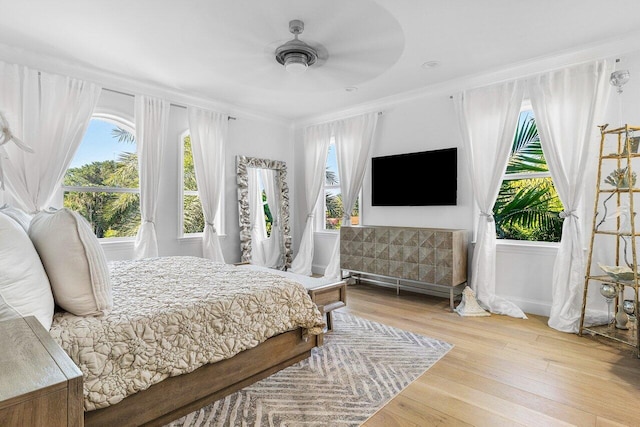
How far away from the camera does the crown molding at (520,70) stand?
3.08 m

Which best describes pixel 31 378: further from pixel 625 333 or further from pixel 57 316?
pixel 625 333

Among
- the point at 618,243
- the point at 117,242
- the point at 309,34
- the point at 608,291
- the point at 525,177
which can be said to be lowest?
the point at 608,291

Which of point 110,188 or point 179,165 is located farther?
point 179,165

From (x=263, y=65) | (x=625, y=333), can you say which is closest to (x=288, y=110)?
(x=263, y=65)

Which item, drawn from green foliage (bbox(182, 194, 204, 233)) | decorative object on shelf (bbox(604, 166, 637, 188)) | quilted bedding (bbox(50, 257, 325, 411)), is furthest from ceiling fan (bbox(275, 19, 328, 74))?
decorative object on shelf (bbox(604, 166, 637, 188))

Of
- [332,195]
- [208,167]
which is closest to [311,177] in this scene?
[332,195]

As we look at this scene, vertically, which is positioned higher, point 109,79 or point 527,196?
point 109,79

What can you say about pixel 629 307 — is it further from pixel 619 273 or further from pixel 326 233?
pixel 326 233

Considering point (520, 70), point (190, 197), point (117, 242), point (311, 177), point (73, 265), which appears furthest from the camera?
point (311, 177)

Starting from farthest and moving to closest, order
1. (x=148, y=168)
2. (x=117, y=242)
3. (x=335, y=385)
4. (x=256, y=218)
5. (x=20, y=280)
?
(x=256, y=218), (x=148, y=168), (x=117, y=242), (x=335, y=385), (x=20, y=280)

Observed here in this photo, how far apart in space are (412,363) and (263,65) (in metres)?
2.97

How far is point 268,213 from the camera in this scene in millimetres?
5617

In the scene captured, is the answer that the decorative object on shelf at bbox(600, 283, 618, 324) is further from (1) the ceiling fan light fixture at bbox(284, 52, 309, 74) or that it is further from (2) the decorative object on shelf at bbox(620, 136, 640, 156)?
(1) the ceiling fan light fixture at bbox(284, 52, 309, 74)

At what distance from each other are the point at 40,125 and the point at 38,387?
11.8ft
